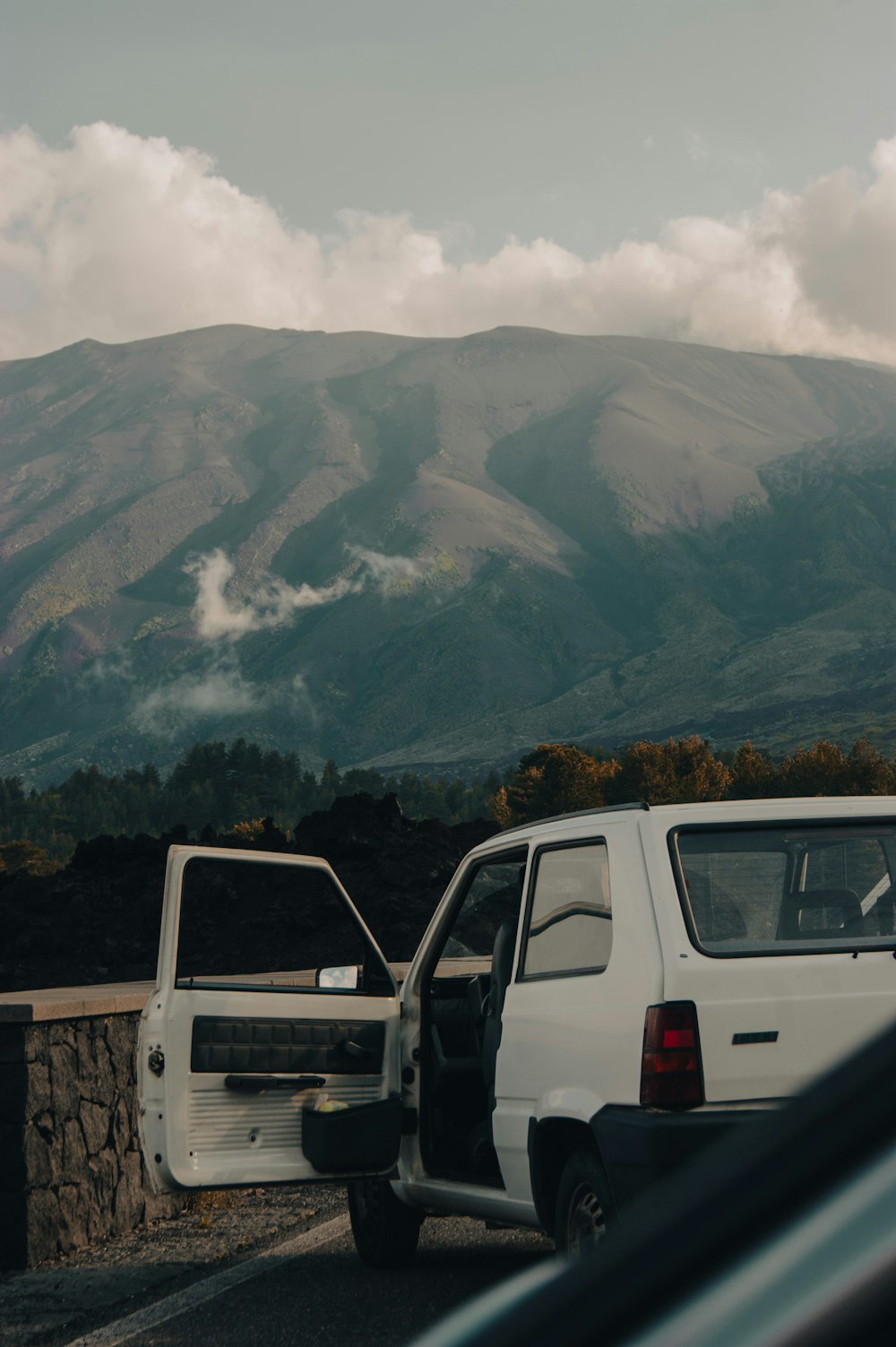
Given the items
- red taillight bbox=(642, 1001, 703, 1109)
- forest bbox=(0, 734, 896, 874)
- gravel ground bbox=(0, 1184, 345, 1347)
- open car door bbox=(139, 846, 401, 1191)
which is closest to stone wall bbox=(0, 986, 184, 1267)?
gravel ground bbox=(0, 1184, 345, 1347)

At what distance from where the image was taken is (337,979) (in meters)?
6.69

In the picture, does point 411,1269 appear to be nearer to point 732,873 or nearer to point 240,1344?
point 240,1344

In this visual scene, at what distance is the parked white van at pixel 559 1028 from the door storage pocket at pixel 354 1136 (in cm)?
1

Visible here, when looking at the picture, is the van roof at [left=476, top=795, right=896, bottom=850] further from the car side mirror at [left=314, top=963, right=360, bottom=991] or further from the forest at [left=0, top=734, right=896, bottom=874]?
the forest at [left=0, top=734, right=896, bottom=874]

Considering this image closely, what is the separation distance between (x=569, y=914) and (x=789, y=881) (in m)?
0.78

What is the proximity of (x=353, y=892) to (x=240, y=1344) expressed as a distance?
2859 cm

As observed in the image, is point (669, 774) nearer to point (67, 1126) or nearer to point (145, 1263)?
point (67, 1126)

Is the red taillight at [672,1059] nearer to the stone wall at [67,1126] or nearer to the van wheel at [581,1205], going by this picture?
the van wheel at [581,1205]

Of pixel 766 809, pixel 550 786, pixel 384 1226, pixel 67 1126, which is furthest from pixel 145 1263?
pixel 550 786

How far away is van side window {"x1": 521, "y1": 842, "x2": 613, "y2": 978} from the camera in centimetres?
542

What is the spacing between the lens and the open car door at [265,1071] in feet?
20.2

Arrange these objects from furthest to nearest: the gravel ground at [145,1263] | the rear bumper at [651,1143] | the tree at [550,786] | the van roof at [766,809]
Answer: the tree at [550,786] → the gravel ground at [145,1263] → the van roof at [766,809] → the rear bumper at [651,1143]

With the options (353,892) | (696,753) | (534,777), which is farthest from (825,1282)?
(696,753)

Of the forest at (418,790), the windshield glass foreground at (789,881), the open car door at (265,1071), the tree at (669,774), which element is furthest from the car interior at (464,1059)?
the tree at (669,774)
